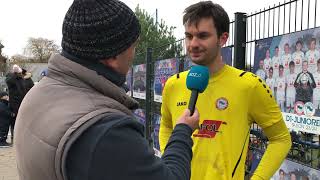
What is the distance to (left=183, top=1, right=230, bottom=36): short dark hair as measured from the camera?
2781mm

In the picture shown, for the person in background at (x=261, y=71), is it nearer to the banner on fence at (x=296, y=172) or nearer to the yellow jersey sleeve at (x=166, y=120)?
the banner on fence at (x=296, y=172)

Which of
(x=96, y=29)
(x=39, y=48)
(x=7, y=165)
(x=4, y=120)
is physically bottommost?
(x=7, y=165)

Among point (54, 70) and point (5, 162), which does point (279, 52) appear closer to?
point (54, 70)

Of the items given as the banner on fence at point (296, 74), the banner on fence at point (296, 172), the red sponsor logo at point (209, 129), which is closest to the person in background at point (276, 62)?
the banner on fence at point (296, 74)

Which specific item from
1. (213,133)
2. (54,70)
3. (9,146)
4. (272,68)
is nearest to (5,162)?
(9,146)

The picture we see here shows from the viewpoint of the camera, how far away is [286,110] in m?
3.80

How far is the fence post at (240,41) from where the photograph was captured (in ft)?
Answer: 14.8

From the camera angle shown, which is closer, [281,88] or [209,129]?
[209,129]

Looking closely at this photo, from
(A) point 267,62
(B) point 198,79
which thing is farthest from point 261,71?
(B) point 198,79

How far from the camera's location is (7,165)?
941cm

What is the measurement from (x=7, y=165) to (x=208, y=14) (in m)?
7.75

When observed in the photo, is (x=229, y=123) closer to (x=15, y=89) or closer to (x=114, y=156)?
(x=114, y=156)

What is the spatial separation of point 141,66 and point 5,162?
12.3ft

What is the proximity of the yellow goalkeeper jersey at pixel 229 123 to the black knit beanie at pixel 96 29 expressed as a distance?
1134 mm
